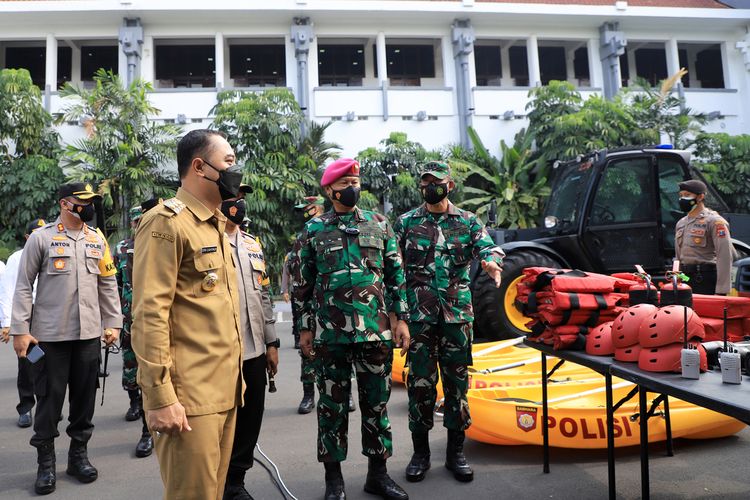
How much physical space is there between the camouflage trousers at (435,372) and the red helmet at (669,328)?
119 cm

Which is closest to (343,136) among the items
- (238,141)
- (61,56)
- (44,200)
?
(238,141)

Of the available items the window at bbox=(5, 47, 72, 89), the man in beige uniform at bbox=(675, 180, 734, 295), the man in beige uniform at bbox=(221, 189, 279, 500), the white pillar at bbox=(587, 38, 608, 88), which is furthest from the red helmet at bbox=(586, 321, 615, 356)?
the window at bbox=(5, 47, 72, 89)

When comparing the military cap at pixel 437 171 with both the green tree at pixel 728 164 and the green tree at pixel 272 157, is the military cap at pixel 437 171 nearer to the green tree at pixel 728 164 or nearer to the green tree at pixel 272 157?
the green tree at pixel 272 157

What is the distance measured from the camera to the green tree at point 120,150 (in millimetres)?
13922

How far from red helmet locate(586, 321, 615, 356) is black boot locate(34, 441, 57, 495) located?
3370 millimetres

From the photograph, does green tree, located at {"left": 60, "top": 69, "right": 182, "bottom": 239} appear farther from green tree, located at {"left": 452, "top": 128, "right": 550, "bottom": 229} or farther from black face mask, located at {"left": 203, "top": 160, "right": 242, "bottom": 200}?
black face mask, located at {"left": 203, "top": 160, "right": 242, "bottom": 200}

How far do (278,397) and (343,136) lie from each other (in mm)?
12703

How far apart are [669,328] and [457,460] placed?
160 cm

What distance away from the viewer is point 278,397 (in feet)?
18.9

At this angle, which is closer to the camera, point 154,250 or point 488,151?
point 154,250

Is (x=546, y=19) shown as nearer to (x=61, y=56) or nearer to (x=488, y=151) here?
(x=488, y=151)

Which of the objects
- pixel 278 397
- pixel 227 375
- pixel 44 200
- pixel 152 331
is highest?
pixel 44 200

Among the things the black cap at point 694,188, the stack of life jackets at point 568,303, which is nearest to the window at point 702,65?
the black cap at point 694,188

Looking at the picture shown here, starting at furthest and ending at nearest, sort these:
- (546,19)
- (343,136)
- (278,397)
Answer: (546,19), (343,136), (278,397)
